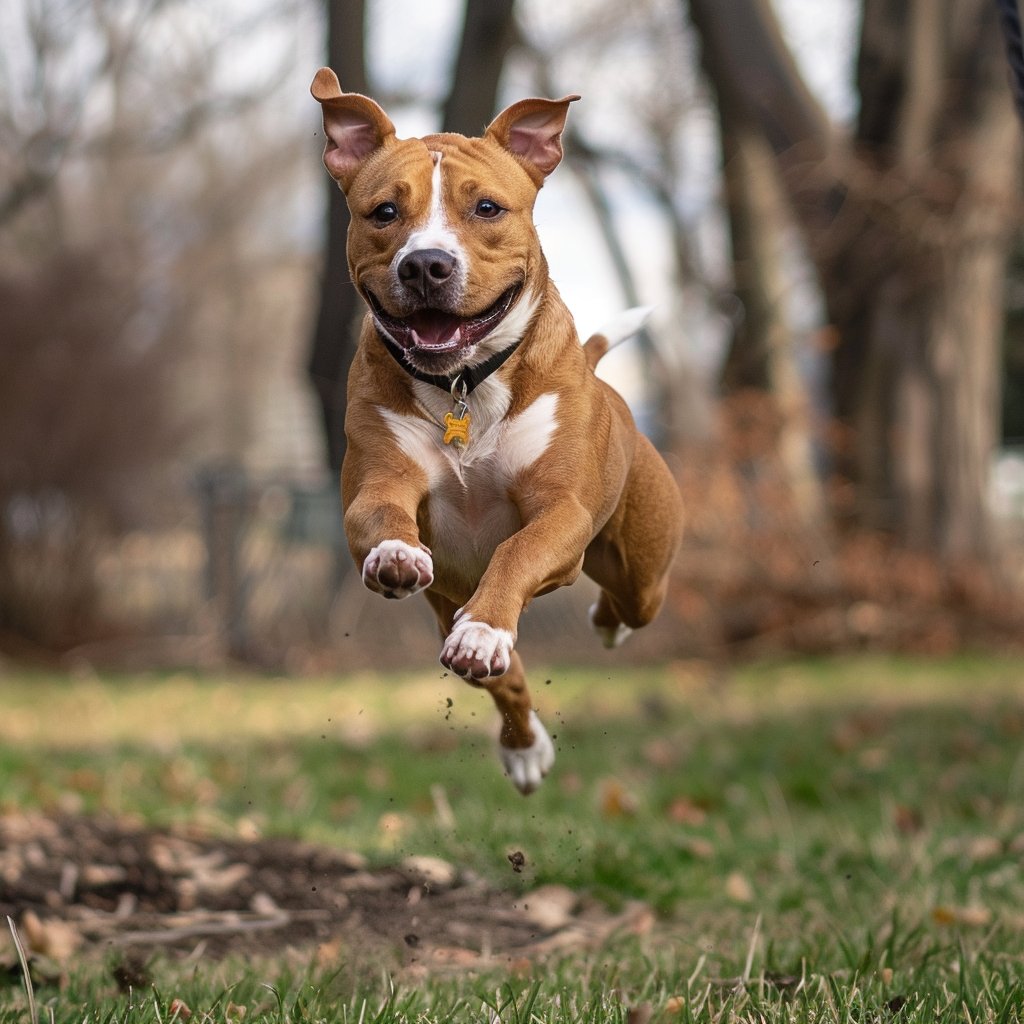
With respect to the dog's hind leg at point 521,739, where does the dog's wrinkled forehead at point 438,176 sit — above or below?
above

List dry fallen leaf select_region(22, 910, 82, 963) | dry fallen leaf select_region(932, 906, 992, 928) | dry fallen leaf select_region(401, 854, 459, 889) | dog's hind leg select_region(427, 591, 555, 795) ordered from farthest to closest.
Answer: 1. dry fallen leaf select_region(401, 854, 459, 889)
2. dry fallen leaf select_region(932, 906, 992, 928)
3. dry fallen leaf select_region(22, 910, 82, 963)
4. dog's hind leg select_region(427, 591, 555, 795)

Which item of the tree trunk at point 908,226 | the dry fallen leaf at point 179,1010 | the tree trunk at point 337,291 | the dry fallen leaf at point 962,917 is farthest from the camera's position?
the tree trunk at point 908,226

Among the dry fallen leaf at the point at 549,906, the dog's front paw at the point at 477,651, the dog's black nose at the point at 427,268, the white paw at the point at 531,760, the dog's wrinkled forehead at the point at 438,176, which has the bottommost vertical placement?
the dry fallen leaf at the point at 549,906

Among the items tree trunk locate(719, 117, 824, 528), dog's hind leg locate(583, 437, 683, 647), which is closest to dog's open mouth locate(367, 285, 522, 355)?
dog's hind leg locate(583, 437, 683, 647)

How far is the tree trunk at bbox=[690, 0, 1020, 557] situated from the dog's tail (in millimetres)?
7429

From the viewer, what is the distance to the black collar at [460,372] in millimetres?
2234

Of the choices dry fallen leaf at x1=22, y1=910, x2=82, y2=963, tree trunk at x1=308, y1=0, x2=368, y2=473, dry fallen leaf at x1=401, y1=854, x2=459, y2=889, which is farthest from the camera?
tree trunk at x1=308, y1=0, x2=368, y2=473

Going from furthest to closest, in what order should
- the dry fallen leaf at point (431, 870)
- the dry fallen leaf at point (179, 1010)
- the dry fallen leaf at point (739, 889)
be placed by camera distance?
the dry fallen leaf at point (739, 889)
the dry fallen leaf at point (431, 870)
the dry fallen leaf at point (179, 1010)

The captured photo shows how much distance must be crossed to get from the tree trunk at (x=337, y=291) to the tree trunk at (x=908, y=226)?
3586 millimetres

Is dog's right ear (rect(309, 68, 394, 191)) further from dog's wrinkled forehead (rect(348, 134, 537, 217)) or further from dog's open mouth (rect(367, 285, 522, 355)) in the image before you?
dog's open mouth (rect(367, 285, 522, 355))

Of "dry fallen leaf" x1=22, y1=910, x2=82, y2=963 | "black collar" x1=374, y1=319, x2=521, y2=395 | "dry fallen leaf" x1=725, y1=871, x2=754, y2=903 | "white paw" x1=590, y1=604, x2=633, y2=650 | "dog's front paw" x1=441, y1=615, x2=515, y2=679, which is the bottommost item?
"dry fallen leaf" x1=725, y1=871, x2=754, y2=903

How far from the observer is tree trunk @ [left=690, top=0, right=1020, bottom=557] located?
10016mm

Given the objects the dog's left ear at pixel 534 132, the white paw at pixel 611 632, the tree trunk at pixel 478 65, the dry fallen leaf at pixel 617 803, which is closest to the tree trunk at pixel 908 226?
the tree trunk at pixel 478 65

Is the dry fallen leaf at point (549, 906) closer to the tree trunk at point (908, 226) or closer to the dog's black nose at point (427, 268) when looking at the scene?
the dog's black nose at point (427, 268)
